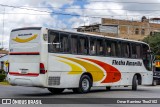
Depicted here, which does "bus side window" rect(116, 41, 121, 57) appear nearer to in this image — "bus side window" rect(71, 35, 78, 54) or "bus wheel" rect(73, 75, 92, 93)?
"bus wheel" rect(73, 75, 92, 93)

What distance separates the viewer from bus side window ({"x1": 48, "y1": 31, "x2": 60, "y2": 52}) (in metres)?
17.7

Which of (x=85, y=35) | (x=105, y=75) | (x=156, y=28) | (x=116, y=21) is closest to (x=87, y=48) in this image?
(x=85, y=35)

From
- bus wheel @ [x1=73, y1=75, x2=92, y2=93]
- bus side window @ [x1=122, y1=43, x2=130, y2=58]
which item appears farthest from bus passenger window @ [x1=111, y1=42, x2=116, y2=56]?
bus wheel @ [x1=73, y1=75, x2=92, y2=93]

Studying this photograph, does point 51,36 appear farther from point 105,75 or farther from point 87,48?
point 105,75

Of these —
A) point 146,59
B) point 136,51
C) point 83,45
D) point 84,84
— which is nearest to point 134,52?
point 136,51

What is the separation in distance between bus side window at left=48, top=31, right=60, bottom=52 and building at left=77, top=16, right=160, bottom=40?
206 feet

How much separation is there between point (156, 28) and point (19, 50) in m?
82.5

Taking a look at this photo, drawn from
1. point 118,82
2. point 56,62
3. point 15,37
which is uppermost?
point 15,37

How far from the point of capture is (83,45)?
19.8 m

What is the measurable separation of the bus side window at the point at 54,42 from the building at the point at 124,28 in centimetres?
6290

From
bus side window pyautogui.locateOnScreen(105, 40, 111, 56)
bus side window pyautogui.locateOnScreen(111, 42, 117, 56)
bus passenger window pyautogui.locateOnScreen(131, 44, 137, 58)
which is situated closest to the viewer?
bus side window pyautogui.locateOnScreen(105, 40, 111, 56)

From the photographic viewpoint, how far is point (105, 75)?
21328mm

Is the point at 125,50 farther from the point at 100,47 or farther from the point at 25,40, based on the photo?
the point at 25,40

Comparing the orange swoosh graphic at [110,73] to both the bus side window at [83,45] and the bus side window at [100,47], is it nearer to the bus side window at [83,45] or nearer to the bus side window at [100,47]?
the bus side window at [100,47]
